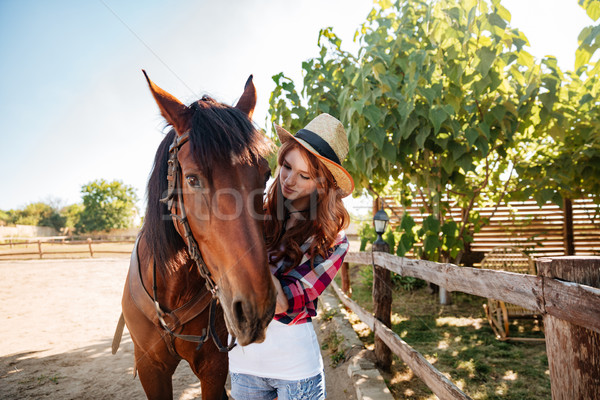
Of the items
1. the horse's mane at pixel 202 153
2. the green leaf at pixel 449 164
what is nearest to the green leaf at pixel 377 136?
the green leaf at pixel 449 164

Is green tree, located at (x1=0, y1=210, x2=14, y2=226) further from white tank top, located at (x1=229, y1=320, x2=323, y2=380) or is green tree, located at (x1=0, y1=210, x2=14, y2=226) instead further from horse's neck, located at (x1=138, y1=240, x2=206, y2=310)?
white tank top, located at (x1=229, y1=320, x2=323, y2=380)

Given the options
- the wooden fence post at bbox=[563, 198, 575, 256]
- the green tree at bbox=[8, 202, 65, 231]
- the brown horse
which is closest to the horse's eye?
the brown horse

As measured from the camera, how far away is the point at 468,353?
3.60 meters

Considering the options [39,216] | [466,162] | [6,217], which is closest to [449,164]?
[466,162]

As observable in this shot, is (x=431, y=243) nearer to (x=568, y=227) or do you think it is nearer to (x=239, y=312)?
(x=239, y=312)

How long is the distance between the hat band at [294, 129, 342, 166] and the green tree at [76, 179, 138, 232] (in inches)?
2134

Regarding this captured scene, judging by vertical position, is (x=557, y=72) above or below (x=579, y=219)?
above

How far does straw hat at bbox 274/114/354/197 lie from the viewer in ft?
4.68

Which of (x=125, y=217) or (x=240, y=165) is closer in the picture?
(x=240, y=165)

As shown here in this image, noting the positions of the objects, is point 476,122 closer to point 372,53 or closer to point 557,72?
point 557,72

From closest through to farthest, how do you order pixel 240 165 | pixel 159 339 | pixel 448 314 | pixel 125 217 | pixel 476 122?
pixel 240 165, pixel 159 339, pixel 476 122, pixel 448 314, pixel 125 217

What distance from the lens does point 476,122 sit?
3086 mm

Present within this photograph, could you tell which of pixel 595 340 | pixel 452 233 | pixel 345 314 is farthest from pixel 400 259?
pixel 345 314

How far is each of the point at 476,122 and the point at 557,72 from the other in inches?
27.4
